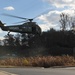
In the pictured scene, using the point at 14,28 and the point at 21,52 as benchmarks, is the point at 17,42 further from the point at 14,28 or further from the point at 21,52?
the point at 14,28

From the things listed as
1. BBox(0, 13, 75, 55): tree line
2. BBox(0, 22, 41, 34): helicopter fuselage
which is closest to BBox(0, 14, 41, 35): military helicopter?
BBox(0, 22, 41, 34): helicopter fuselage

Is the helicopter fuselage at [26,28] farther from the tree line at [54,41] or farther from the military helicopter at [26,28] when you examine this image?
the tree line at [54,41]

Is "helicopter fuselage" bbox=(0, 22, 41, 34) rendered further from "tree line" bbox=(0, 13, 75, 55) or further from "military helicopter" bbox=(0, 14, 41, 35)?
"tree line" bbox=(0, 13, 75, 55)

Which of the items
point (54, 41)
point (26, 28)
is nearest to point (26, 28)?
point (26, 28)

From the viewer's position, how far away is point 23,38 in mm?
126250

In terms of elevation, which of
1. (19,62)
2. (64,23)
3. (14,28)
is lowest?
(19,62)

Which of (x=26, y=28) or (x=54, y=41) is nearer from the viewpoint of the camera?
(x=26, y=28)

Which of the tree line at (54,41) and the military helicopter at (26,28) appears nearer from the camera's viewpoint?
the military helicopter at (26,28)

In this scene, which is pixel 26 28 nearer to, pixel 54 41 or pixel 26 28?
pixel 26 28

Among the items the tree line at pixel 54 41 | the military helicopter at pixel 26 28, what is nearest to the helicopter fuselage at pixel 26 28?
the military helicopter at pixel 26 28

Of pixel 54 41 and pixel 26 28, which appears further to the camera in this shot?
pixel 54 41

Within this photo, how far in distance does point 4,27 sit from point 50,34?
2830 inches

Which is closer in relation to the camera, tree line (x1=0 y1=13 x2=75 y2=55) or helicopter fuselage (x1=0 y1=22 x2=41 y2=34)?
helicopter fuselage (x1=0 y1=22 x2=41 y2=34)

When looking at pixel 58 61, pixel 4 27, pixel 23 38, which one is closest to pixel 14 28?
pixel 4 27
